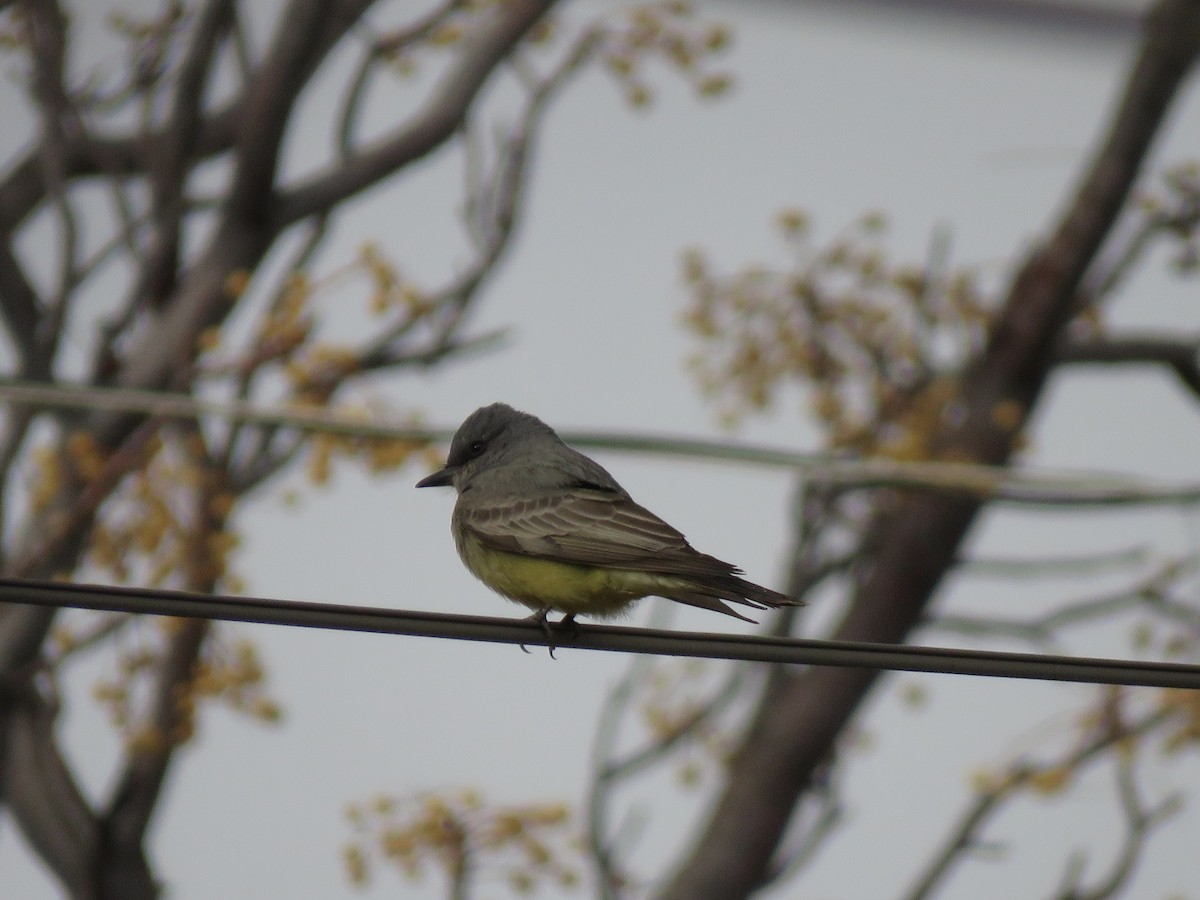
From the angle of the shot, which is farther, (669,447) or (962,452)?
(962,452)

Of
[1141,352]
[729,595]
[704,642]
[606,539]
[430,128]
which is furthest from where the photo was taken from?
[1141,352]

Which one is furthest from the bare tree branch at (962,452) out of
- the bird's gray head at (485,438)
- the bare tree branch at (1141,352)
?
the bird's gray head at (485,438)

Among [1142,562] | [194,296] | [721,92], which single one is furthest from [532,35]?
[1142,562]

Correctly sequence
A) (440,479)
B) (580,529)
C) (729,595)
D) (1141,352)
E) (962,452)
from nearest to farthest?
(729,595) < (580,529) < (440,479) < (962,452) < (1141,352)

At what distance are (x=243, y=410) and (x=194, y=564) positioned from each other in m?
0.83

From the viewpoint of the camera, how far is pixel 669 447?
708 centimetres

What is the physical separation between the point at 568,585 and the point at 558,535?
8.7 inches

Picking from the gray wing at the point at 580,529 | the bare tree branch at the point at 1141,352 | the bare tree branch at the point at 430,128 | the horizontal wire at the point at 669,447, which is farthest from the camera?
the bare tree branch at the point at 1141,352

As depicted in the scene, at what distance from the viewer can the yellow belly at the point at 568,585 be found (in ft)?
17.3

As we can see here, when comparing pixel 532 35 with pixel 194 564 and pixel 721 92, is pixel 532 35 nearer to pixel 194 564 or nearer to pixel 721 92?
pixel 721 92

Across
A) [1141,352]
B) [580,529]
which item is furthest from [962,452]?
[580,529]

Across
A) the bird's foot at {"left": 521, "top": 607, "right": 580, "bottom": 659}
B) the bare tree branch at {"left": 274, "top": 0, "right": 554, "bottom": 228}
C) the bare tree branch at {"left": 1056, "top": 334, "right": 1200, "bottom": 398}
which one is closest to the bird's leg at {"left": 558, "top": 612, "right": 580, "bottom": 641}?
the bird's foot at {"left": 521, "top": 607, "right": 580, "bottom": 659}

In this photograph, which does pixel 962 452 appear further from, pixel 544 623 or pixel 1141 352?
pixel 544 623

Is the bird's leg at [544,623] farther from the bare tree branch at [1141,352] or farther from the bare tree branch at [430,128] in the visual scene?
the bare tree branch at [1141,352]
